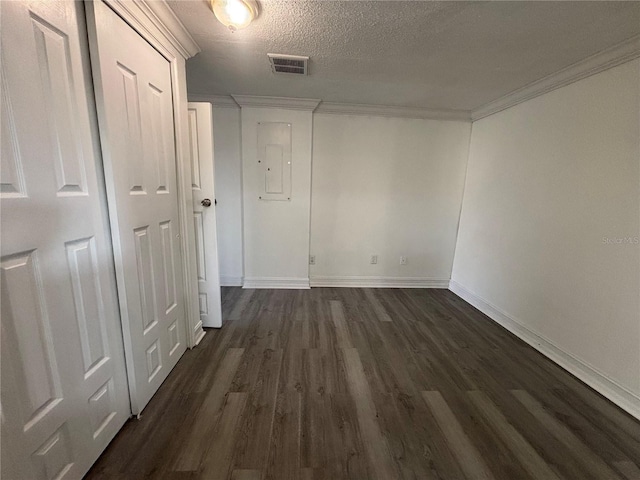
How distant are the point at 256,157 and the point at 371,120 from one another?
4.71 feet

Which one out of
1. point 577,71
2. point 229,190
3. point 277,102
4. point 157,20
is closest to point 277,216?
point 229,190

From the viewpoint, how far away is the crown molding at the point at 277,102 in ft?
9.07

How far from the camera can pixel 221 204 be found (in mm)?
3100

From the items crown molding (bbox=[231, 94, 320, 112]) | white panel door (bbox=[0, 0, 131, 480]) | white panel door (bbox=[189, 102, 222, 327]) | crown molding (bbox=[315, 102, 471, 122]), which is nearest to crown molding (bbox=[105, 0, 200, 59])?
white panel door (bbox=[0, 0, 131, 480])

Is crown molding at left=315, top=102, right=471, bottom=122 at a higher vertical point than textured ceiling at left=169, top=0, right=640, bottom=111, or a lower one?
lower

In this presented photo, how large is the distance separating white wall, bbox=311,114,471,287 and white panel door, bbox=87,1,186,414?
181 cm

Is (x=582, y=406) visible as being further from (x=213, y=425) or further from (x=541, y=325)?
(x=213, y=425)

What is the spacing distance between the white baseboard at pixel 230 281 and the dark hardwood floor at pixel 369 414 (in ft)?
3.17

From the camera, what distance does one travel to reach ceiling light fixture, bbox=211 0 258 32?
4.23 feet

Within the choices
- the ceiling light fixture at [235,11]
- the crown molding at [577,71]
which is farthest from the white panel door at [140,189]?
the crown molding at [577,71]

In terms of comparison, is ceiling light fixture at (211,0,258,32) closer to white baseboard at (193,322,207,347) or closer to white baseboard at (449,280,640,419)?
white baseboard at (193,322,207,347)

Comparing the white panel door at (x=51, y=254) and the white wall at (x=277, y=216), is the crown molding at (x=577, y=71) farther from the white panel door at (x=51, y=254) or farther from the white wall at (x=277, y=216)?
the white panel door at (x=51, y=254)

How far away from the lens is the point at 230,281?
3.28 m

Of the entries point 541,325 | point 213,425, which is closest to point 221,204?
point 213,425
